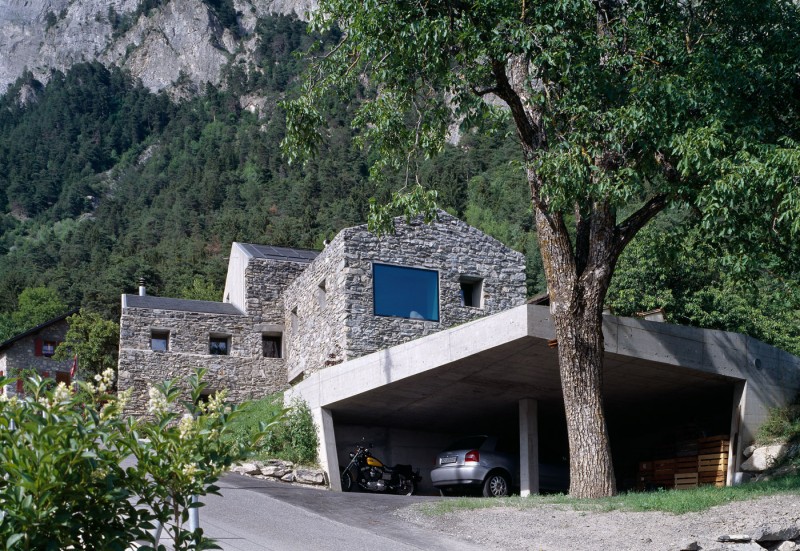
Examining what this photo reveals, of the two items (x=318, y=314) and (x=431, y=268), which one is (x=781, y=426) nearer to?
(x=431, y=268)

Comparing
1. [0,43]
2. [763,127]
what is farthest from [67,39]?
[763,127]

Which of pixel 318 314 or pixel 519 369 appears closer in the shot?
pixel 519 369

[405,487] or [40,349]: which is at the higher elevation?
[40,349]

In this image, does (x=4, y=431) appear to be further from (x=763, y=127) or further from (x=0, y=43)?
(x=0, y=43)

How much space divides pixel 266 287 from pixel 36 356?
22.4 m

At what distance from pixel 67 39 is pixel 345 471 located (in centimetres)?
14330

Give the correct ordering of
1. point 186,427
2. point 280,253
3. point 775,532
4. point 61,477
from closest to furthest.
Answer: point 61,477 → point 186,427 → point 775,532 → point 280,253

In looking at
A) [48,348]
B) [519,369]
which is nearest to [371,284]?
[519,369]

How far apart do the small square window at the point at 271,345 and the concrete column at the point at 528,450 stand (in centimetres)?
1406

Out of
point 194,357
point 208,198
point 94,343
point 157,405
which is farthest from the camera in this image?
point 208,198

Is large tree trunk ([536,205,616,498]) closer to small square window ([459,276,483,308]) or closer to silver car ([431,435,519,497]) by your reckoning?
silver car ([431,435,519,497])

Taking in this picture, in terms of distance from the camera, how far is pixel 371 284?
25.3m

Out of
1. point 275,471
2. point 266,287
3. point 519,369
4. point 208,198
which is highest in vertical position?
point 208,198

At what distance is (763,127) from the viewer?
43.2ft
